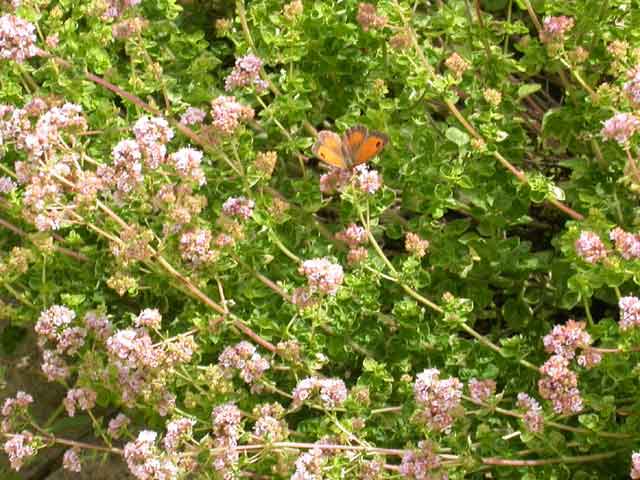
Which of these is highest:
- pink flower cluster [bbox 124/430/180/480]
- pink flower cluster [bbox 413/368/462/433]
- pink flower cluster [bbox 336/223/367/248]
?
pink flower cluster [bbox 336/223/367/248]

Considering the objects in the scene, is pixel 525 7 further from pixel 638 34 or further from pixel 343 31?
pixel 343 31

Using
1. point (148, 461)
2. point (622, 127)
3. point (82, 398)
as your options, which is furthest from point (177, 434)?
point (622, 127)

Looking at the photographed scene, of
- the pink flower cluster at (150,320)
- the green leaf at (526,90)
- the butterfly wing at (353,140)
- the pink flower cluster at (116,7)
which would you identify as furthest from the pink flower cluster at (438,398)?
the pink flower cluster at (116,7)

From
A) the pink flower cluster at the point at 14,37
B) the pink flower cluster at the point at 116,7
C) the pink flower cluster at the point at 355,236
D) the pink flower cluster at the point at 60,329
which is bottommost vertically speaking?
the pink flower cluster at the point at 60,329

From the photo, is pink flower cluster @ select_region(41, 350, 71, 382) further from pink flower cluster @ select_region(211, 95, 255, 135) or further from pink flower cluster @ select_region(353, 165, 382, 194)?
pink flower cluster @ select_region(353, 165, 382, 194)

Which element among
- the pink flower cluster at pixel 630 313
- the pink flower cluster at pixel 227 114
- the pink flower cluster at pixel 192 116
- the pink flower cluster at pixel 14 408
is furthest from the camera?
the pink flower cluster at pixel 192 116

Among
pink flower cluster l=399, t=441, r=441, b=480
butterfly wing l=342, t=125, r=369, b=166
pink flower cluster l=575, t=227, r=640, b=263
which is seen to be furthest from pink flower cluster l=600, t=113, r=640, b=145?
pink flower cluster l=399, t=441, r=441, b=480

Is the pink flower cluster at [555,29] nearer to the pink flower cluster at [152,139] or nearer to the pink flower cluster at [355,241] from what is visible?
the pink flower cluster at [355,241]
